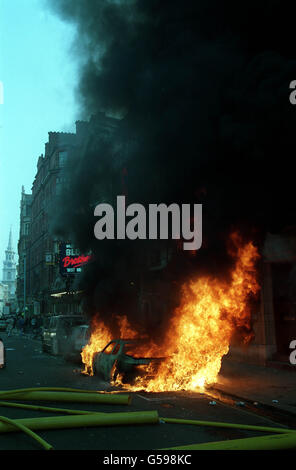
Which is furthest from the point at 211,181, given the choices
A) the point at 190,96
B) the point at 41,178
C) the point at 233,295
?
the point at 41,178

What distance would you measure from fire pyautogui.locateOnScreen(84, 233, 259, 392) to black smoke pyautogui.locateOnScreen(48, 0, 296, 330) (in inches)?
19.3

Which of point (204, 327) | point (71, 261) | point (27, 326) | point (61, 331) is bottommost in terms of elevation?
point (27, 326)

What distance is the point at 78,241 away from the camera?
1633 centimetres

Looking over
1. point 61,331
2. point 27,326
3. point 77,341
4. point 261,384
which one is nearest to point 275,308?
point 261,384

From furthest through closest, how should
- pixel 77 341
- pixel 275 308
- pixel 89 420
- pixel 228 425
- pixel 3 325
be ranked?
pixel 3 325
pixel 77 341
pixel 275 308
pixel 89 420
pixel 228 425

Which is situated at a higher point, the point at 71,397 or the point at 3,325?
the point at 71,397

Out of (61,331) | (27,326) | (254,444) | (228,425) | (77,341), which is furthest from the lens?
(27,326)

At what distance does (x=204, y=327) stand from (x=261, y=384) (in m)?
1.90

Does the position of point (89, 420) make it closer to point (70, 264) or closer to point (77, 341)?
point (77, 341)

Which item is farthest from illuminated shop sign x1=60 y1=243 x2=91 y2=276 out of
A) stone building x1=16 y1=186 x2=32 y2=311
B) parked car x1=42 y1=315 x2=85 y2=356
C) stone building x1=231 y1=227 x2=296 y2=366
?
stone building x1=16 y1=186 x2=32 y2=311

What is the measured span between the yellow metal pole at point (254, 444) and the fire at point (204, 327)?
13.6 feet

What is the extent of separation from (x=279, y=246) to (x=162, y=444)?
31.3 feet

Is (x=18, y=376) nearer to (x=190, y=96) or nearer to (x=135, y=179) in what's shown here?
(x=135, y=179)

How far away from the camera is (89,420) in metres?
5.99
